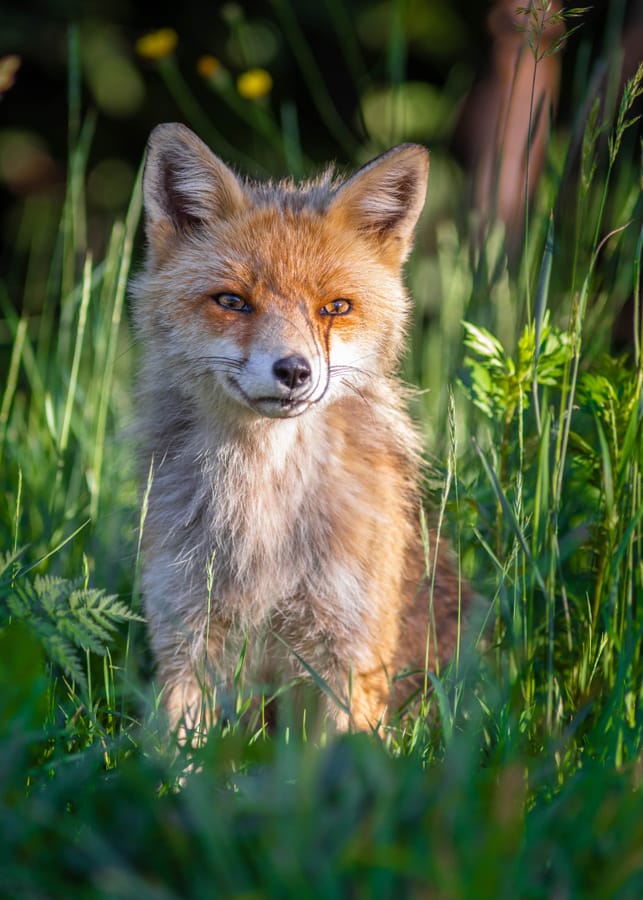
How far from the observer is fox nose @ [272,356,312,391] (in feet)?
8.14

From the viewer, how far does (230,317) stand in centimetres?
272

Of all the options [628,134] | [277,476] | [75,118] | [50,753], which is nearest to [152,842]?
[50,753]

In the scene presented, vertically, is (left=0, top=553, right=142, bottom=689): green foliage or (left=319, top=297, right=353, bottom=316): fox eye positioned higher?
(left=319, top=297, right=353, bottom=316): fox eye

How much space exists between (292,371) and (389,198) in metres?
0.82

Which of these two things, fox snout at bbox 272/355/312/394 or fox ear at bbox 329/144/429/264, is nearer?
fox snout at bbox 272/355/312/394

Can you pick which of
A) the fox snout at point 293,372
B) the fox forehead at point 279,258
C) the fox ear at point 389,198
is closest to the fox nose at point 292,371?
the fox snout at point 293,372

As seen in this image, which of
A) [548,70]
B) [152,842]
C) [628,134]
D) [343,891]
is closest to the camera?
[343,891]

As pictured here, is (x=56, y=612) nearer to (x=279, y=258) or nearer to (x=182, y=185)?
(x=279, y=258)

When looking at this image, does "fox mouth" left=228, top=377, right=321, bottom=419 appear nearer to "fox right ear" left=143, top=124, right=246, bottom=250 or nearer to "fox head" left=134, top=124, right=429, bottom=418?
"fox head" left=134, top=124, right=429, bottom=418

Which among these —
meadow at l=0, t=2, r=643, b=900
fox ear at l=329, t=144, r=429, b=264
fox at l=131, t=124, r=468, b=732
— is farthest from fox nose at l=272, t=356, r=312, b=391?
fox ear at l=329, t=144, r=429, b=264

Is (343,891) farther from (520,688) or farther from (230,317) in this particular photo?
(230,317)

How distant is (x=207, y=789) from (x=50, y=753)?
0.73m

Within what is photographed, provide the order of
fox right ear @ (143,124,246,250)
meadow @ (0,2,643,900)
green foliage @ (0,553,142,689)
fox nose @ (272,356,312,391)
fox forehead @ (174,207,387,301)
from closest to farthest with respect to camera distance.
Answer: meadow @ (0,2,643,900), green foliage @ (0,553,142,689), fox nose @ (272,356,312,391), fox forehead @ (174,207,387,301), fox right ear @ (143,124,246,250)

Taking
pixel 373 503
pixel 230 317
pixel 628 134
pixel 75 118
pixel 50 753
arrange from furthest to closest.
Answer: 1. pixel 628 134
2. pixel 75 118
3. pixel 373 503
4. pixel 230 317
5. pixel 50 753
